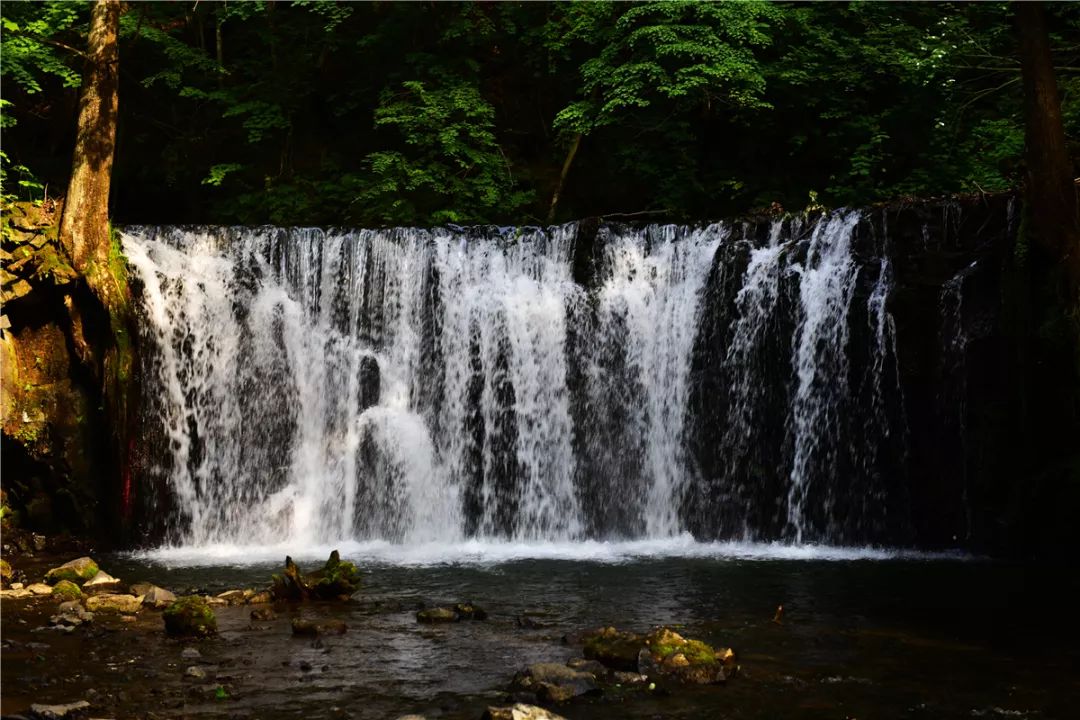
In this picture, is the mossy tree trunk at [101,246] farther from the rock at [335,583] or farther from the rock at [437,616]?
the rock at [437,616]

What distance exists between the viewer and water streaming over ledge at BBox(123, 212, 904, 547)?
45.0 ft

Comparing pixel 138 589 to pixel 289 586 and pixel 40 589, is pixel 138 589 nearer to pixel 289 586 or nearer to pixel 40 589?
pixel 40 589

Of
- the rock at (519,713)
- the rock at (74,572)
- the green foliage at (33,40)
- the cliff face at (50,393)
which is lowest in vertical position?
the rock at (519,713)

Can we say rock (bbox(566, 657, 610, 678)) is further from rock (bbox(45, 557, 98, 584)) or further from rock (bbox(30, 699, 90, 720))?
rock (bbox(45, 557, 98, 584))

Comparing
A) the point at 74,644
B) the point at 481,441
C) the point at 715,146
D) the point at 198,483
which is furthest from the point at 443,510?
the point at 715,146

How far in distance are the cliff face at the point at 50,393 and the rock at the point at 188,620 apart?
575cm

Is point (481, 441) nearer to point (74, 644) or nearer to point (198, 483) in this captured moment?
point (198, 483)

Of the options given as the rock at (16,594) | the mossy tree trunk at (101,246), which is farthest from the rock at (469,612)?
the mossy tree trunk at (101,246)

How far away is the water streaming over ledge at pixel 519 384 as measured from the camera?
45.0 ft

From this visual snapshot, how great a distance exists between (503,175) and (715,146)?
13.3 feet

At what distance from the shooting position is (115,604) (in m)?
9.30

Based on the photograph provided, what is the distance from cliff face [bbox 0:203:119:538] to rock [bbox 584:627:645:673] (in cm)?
826

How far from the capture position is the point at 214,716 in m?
6.41

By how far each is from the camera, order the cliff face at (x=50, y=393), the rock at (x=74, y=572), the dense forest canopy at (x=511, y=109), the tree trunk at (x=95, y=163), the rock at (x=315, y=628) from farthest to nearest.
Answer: the dense forest canopy at (x=511, y=109), the tree trunk at (x=95, y=163), the cliff face at (x=50, y=393), the rock at (x=74, y=572), the rock at (x=315, y=628)
